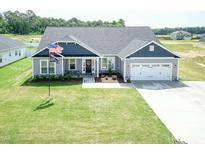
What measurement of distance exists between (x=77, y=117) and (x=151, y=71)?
12.6 meters

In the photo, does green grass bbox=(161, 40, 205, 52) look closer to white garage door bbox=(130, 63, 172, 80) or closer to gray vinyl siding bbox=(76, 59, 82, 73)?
white garage door bbox=(130, 63, 172, 80)

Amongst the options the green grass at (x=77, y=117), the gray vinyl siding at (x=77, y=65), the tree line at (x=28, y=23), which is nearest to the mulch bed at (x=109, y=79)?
the gray vinyl siding at (x=77, y=65)

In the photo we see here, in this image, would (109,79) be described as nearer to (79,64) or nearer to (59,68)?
(79,64)

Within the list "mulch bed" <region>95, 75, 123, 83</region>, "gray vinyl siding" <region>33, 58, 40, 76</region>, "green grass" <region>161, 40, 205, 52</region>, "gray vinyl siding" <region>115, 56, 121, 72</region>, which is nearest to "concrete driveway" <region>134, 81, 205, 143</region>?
"mulch bed" <region>95, 75, 123, 83</region>

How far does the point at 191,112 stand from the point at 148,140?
17.5 ft

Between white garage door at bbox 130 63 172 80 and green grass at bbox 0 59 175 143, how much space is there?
4.40 m

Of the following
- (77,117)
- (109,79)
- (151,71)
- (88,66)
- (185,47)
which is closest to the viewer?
(77,117)

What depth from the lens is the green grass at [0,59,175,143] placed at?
1188 centimetres

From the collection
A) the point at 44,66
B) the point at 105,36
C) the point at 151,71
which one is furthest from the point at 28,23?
the point at 151,71

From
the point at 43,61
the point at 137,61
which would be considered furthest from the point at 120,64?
the point at 43,61

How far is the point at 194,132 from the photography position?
12578mm

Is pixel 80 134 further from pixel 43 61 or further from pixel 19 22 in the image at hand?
pixel 19 22

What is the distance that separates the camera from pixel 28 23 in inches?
4264

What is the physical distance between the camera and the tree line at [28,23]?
338 feet
